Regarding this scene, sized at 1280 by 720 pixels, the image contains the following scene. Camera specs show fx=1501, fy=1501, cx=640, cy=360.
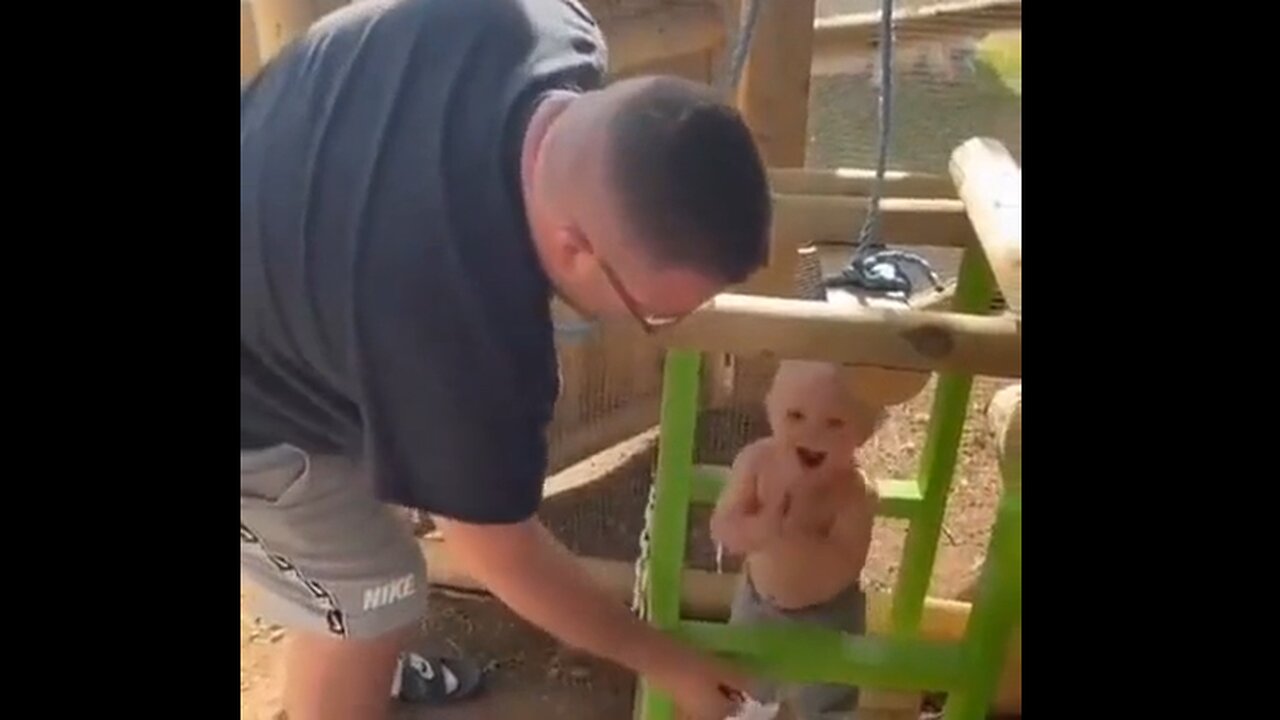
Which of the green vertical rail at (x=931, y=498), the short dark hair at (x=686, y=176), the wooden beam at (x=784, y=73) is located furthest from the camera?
the green vertical rail at (x=931, y=498)

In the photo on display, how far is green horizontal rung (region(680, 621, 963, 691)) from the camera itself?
1.76 ft

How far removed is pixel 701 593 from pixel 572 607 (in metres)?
0.11

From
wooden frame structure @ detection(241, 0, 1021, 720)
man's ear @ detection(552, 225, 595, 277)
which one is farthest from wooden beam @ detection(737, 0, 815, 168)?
man's ear @ detection(552, 225, 595, 277)

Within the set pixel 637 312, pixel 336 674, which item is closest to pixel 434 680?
pixel 336 674

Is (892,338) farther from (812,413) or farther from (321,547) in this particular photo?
(321,547)

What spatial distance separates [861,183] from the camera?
0.55m

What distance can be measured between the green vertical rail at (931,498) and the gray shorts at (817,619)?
2.0 inches

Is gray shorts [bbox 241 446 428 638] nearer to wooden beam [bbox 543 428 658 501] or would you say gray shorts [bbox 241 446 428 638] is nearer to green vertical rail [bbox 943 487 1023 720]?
wooden beam [bbox 543 428 658 501]

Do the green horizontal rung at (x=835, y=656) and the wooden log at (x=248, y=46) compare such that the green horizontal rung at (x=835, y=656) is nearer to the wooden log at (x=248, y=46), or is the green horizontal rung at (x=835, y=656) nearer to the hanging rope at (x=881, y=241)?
the hanging rope at (x=881, y=241)

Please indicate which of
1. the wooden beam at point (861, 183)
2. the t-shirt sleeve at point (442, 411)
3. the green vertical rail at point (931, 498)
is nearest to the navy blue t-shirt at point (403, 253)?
the t-shirt sleeve at point (442, 411)

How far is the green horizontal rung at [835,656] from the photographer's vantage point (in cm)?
54
